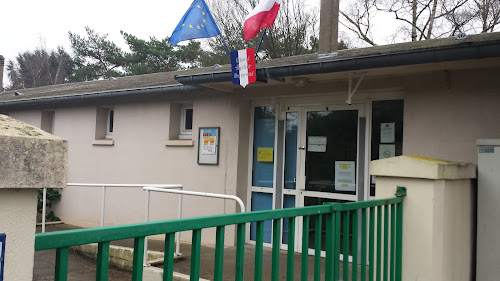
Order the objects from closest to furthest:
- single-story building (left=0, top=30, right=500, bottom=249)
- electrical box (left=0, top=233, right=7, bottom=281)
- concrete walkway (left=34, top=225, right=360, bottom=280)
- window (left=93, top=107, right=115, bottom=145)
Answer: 1. electrical box (left=0, top=233, right=7, bottom=281)
2. single-story building (left=0, top=30, right=500, bottom=249)
3. concrete walkway (left=34, top=225, right=360, bottom=280)
4. window (left=93, top=107, right=115, bottom=145)

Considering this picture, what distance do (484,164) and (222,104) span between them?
4220 mm

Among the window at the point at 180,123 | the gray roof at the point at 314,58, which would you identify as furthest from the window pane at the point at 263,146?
the window at the point at 180,123

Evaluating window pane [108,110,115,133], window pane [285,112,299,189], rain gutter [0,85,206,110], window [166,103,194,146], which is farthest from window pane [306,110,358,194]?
window pane [108,110,115,133]

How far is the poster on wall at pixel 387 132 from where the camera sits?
5.64 meters

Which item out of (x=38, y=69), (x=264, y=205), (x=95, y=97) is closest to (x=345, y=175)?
(x=264, y=205)

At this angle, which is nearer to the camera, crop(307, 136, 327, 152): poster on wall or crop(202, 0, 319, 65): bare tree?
crop(307, 136, 327, 152): poster on wall

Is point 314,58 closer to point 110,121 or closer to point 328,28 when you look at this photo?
point 328,28

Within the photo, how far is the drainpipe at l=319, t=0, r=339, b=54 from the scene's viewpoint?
7035 mm

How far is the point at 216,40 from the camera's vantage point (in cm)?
2392

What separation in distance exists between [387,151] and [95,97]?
590 cm

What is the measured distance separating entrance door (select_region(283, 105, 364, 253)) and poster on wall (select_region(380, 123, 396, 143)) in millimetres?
287

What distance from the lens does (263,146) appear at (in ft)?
23.0

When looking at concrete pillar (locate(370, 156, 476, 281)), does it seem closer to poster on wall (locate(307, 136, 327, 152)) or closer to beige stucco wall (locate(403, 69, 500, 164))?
beige stucco wall (locate(403, 69, 500, 164))

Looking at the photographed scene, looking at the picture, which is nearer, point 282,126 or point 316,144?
point 316,144
